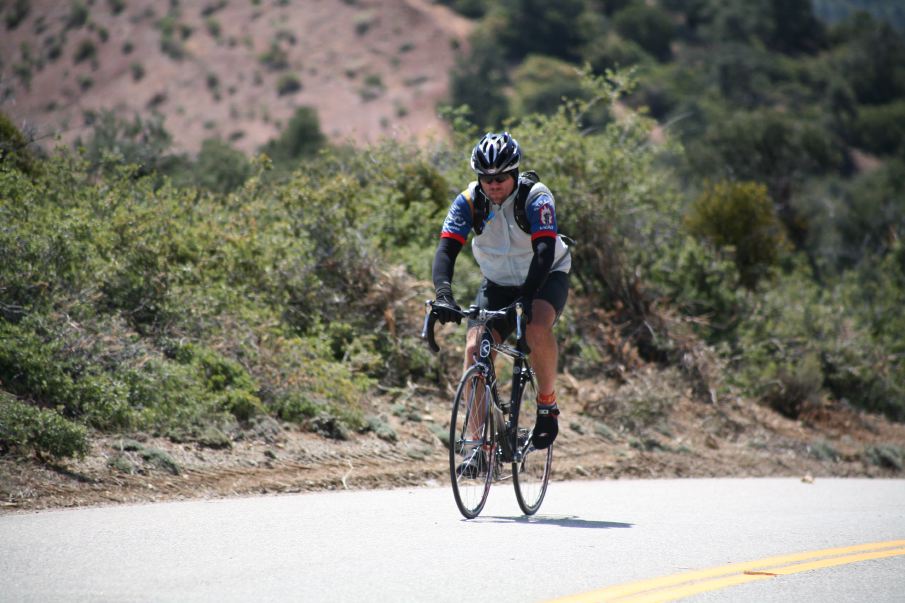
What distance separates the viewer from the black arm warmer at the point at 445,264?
275 inches

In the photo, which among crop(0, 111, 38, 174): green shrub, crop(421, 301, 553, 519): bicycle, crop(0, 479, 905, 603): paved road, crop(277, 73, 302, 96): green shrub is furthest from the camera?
crop(277, 73, 302, 96): green shrub

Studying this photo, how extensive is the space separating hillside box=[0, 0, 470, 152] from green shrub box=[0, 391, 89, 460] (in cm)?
7867

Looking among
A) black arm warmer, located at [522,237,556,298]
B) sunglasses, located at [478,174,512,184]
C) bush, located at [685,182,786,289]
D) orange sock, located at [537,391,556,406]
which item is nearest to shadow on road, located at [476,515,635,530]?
orange sock, located at [537,391,556,406]

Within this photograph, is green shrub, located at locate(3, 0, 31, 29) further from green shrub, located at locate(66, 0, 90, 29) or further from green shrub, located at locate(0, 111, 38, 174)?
green shrub, located at locate(0, 111, 38, 174)

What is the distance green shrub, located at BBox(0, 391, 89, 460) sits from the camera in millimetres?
7355

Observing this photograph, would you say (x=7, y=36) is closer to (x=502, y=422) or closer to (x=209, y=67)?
(x=209, y=67)

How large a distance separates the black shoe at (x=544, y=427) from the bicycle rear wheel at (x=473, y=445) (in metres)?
0.40

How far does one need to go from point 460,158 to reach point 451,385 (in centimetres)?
500

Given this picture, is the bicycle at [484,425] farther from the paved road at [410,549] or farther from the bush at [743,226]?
the bush at [743,226]

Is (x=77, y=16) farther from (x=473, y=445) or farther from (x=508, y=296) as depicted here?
(x=473, y=445)

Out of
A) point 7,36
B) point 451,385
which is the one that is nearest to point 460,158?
point 451,385

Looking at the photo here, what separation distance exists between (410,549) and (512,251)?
2.37 metres

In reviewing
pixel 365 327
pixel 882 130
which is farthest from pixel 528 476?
pixel 882 130

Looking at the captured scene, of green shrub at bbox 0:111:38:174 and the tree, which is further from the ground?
the tree
